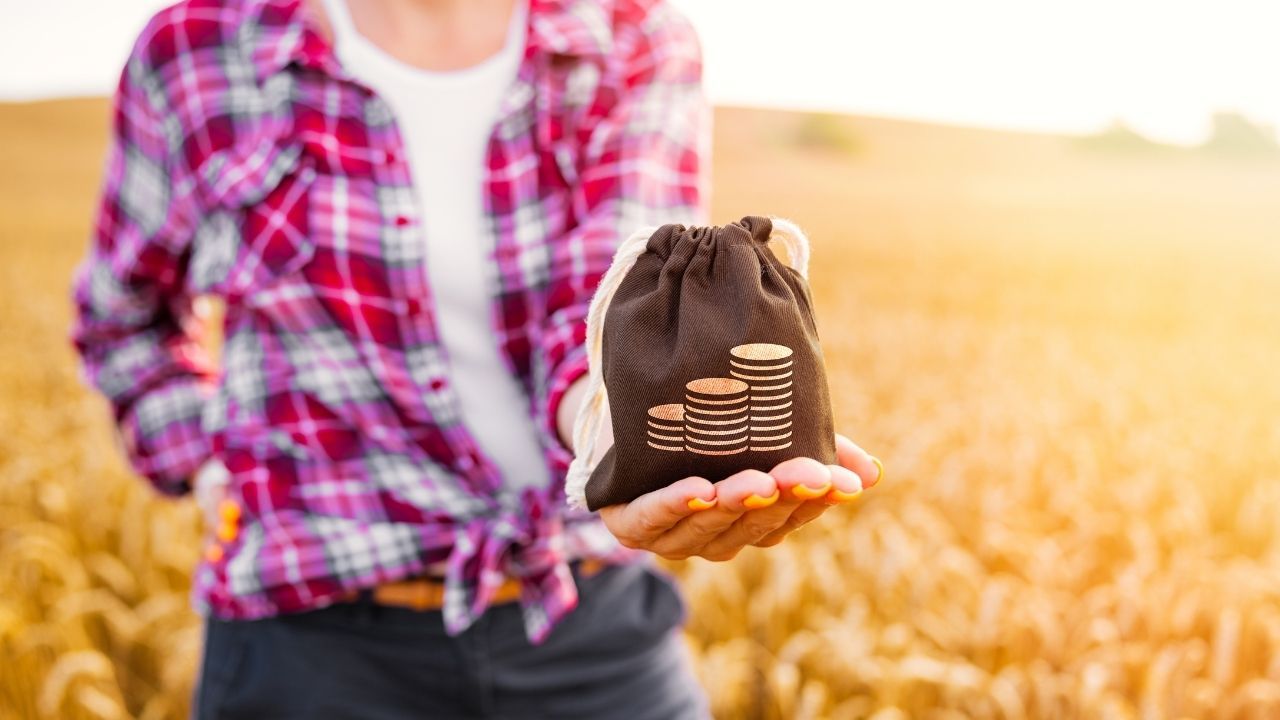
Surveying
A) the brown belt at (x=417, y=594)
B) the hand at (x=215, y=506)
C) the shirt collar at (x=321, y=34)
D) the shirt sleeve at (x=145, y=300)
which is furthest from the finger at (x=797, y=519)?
the shirt sleeve at (x=145, y=300)

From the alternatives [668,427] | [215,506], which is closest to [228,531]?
[215,506]

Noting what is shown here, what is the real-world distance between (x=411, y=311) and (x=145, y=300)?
600 mm

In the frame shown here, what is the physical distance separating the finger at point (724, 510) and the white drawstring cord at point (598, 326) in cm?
15

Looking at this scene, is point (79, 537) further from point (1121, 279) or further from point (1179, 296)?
point (1121, 279)

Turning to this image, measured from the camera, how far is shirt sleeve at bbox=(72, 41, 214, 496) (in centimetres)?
159

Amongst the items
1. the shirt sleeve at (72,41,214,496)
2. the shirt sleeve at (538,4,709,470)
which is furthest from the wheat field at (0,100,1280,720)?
the shirt sleeve at (538,4,709,470)

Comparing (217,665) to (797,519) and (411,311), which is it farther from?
(797,519)

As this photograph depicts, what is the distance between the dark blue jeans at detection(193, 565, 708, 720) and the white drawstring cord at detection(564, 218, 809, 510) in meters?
0.41

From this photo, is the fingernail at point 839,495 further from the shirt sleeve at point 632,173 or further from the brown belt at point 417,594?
the brown belt at point 417,594

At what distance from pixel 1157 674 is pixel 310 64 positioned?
2.59 metres

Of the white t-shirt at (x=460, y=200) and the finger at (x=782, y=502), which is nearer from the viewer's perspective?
the finger at (x=782, y=502)

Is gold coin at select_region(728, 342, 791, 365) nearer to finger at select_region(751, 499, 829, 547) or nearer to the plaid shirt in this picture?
finger at select_region(751, 499, 829, 547)

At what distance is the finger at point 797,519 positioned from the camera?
40.3 inches

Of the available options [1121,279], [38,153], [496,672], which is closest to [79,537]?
[496,672]
